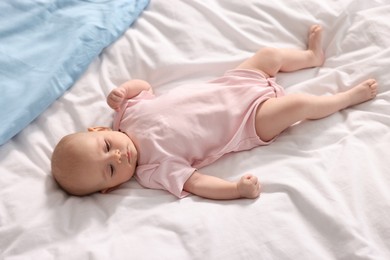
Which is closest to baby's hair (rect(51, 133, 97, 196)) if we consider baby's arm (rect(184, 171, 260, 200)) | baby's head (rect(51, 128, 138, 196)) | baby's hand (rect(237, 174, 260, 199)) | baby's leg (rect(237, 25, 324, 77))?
baby's head (rect(51, 128, 138, 196))

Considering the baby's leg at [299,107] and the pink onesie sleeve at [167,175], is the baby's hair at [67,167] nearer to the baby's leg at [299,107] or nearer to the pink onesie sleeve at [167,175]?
the pink onesie sleeve at [167,175]

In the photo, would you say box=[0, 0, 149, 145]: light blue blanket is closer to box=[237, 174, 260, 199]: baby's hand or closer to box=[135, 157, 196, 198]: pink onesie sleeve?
box=[135, 157, 196, 198]: pink onesie sleeve

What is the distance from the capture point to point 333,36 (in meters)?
1.33

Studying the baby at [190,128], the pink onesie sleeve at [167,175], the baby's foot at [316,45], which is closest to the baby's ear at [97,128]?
the baby at [190,128]

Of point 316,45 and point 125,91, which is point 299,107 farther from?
point 125,91

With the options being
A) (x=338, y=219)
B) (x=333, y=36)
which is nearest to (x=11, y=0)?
(x=333, y=36)

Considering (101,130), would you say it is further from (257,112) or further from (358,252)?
(358,252)

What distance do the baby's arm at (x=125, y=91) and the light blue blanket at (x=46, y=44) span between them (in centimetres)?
14

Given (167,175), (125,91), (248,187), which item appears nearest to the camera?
(248,187)

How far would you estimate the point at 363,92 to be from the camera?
1.16 metres

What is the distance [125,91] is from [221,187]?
0.39 meters

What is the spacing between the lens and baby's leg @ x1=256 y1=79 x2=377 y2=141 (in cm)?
112

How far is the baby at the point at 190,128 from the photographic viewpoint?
1.05 meters

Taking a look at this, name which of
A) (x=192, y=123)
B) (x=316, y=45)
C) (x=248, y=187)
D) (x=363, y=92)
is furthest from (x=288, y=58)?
(x=248, y=187)
